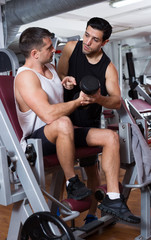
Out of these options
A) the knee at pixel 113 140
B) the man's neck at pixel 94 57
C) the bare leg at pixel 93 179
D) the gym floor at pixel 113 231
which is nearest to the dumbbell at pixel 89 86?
the knee at pixel 113 140

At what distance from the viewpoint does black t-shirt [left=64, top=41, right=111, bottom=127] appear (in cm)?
177

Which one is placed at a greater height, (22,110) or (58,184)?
(22,110)

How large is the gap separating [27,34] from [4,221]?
1.24 metres

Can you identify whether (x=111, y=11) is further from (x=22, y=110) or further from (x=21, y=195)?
(x=21, y=195)

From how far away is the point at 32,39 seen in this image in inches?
60.9

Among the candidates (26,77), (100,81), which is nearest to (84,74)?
(100,81)

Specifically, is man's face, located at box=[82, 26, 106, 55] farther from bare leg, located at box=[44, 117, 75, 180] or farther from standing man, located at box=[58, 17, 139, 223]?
bare leg, located at box=[44, 117, 75, 180]

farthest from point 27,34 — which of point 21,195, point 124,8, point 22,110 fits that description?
point 124,8

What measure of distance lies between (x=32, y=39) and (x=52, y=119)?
1.50ft

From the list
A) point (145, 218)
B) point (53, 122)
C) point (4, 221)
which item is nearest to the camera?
point (53, 122)

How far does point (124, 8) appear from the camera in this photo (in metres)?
5.06

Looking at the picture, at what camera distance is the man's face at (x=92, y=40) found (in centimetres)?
173

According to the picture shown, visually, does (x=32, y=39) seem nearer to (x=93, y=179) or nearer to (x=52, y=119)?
(x=52, y=119)

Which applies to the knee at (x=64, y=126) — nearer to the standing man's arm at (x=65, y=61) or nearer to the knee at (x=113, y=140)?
the knee at (x=113, y=140)
